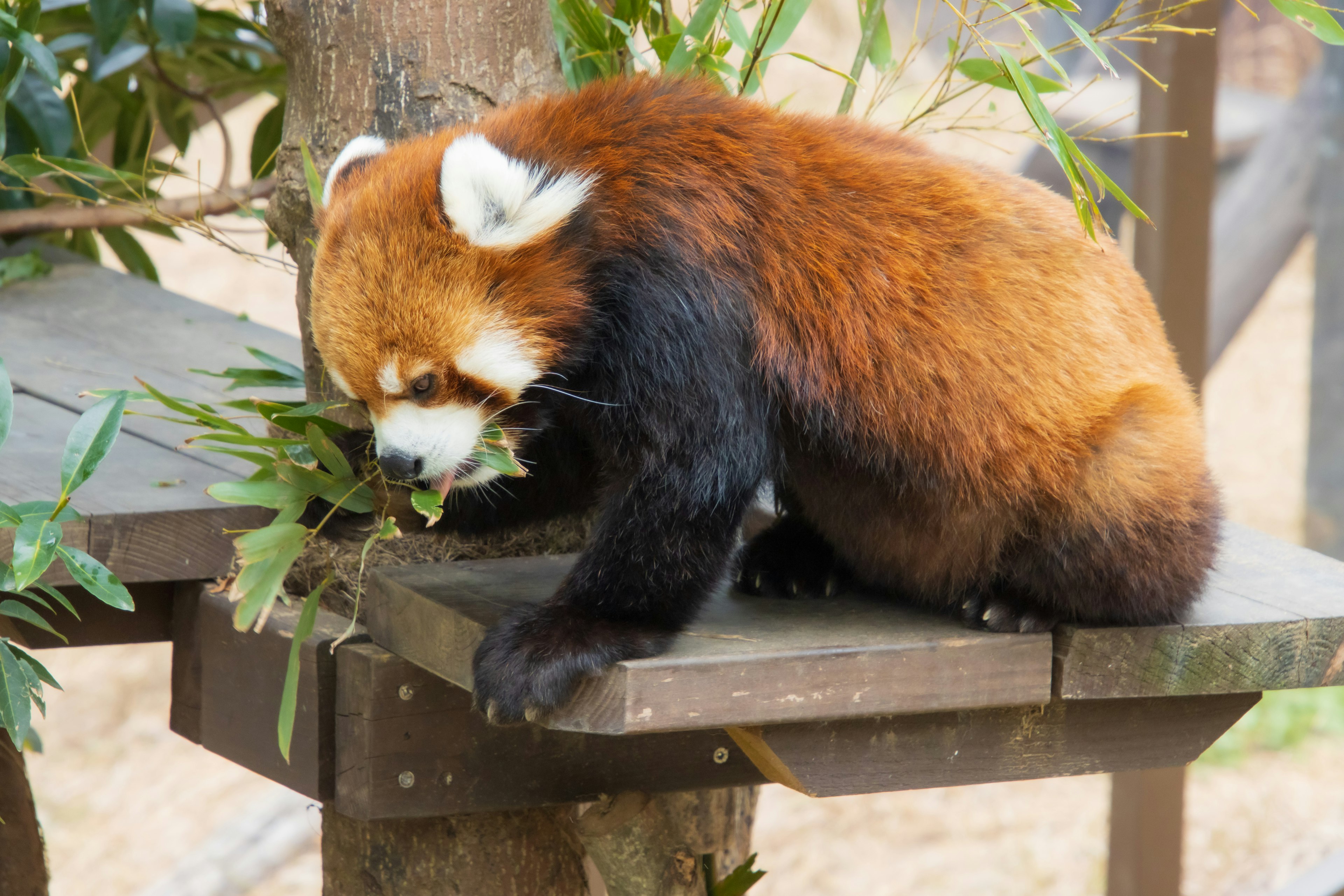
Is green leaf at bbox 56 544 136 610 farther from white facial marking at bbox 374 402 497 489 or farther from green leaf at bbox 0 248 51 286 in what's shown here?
green leaf at bbox 0 248 51 286

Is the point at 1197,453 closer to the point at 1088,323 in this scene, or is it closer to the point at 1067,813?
the point at 1088,323

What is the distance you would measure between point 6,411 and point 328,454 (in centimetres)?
42

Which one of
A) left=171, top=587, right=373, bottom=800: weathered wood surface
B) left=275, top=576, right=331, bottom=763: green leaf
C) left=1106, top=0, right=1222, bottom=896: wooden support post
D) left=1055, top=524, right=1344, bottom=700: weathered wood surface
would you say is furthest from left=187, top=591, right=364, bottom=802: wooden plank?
left=1106, top=0, right=1222, bottom=896: wooden support post

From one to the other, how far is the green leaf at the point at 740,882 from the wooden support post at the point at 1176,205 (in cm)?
155

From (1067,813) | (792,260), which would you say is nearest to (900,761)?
(792,260)

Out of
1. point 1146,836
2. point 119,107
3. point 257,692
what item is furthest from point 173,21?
point 1146,836

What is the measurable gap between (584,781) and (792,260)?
3.09ft

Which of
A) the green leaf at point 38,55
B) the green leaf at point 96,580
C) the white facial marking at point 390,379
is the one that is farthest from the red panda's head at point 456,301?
the green leaf at point 38,55

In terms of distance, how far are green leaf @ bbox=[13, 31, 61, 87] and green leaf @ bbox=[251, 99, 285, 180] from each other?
0.72m

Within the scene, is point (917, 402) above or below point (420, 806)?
above

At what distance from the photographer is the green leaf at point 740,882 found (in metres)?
2.36

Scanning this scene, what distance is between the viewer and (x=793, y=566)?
6.82ft

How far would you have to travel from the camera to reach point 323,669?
2.14 m

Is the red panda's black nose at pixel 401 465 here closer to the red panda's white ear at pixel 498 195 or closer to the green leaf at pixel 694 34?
the red panda's white ear at pixel 498 195
